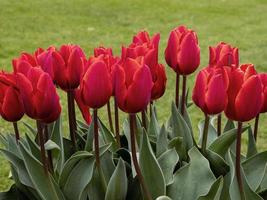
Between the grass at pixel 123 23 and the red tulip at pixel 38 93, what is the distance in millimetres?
4463

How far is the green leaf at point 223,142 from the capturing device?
5.93 ft

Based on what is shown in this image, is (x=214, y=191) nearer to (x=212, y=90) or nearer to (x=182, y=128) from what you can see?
(x=212, y=90)

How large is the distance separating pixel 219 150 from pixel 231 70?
333 millimetres

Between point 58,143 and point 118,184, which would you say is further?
point 58,143

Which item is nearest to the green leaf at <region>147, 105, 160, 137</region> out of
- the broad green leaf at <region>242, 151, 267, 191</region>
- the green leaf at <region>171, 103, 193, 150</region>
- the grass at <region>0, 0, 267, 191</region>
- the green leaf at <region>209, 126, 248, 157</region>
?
the green leaf at <region>171, 103, 193, 150</region>

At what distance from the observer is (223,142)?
1836 millimetres

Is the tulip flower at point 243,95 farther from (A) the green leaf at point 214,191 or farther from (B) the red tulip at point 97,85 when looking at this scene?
(B) the red tulip at point 97,85

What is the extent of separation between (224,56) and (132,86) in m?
0.49

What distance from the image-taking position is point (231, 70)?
161 centimetres

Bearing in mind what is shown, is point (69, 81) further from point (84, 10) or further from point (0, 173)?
point (84, 10)

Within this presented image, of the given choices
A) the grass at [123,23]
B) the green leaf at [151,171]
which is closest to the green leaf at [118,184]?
the green leaf at [151,171]

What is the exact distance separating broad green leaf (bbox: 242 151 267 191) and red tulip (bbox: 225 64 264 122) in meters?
0.29

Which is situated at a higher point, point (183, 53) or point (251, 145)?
point (183, 53)

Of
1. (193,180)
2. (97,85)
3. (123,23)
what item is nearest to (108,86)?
(97,85)
